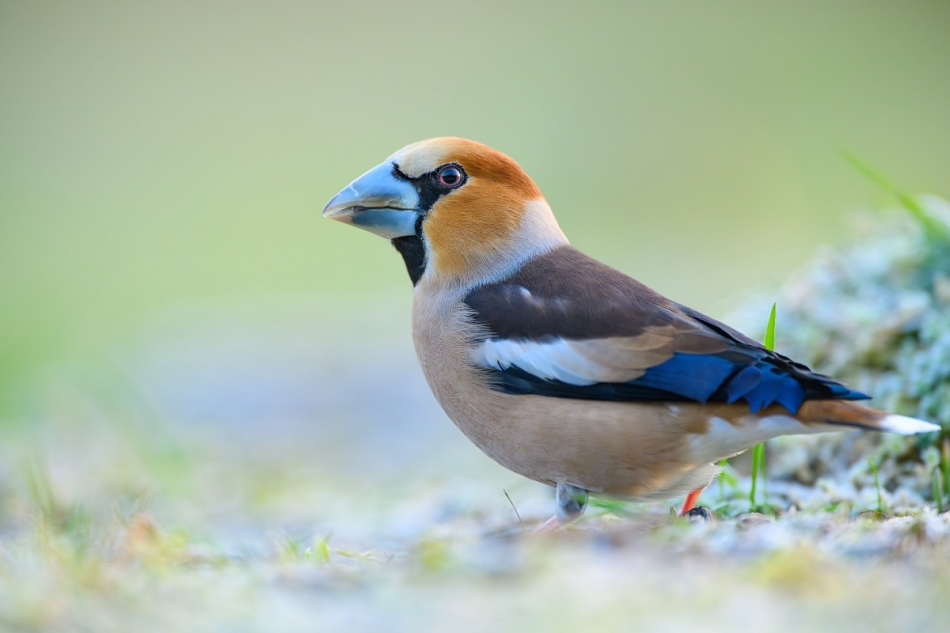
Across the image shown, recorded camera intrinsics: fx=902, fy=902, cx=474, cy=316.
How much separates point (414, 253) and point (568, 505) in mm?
1384

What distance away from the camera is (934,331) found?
463cm

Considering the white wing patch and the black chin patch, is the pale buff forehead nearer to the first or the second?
the black chin patch

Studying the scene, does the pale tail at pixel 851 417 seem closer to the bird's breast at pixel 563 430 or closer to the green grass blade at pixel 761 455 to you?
the bird's breast at pixel 563 430

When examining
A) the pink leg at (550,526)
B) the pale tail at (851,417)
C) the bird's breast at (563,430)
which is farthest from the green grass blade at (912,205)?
the pink leg at (550,526)

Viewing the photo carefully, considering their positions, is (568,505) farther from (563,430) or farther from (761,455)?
(761,455)

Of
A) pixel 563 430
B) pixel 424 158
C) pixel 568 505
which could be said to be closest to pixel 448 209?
pixel 424 158

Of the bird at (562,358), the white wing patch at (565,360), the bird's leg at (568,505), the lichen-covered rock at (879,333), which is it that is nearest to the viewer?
the bird at (562,358)

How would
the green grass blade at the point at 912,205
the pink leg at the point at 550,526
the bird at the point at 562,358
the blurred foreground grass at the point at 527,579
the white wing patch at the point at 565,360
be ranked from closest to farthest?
1. the blurred foreground grass at the point at 527,579
2. the bird at the point at 562,358
3. the white wing patch at the point at 565,360
4. the pink leg at the point at 550,526
5. the green grass blade at the point at 912,205

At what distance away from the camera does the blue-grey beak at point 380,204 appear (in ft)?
13.5

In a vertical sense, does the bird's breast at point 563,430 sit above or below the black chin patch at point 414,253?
below

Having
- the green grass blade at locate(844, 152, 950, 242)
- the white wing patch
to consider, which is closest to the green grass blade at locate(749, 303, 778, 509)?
the white wing patch

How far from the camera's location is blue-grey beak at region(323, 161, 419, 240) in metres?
4.13

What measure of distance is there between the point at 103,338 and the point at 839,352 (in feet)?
30.4

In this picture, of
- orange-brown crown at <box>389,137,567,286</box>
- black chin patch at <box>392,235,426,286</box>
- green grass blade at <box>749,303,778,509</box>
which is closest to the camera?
green grass blade at <box>749,303,778,509</box>
